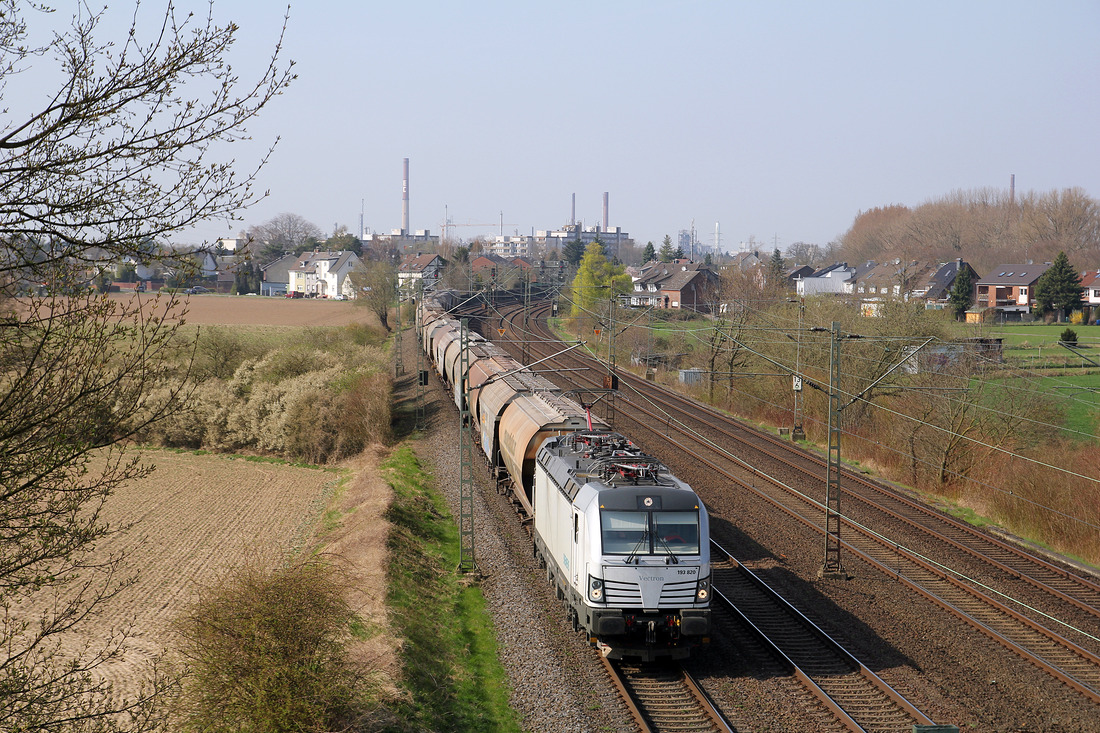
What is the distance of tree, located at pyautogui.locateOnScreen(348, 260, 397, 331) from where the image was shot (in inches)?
2729

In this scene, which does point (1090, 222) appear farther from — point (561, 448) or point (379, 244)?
point (379, 244)

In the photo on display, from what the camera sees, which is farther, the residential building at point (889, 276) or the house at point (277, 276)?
the house at point (277, 276)

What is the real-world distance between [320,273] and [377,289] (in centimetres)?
5456

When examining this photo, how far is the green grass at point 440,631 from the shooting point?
42.0ft

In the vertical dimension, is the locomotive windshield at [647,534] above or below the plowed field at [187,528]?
above

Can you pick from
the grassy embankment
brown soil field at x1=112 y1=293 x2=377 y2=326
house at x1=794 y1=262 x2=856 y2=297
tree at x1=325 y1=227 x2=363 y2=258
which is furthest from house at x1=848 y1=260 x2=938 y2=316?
tree at x1=325 y1=227 x2=363 y2=258

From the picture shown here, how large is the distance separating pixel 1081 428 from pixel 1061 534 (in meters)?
17.8

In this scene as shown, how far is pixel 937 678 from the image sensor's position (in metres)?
13.8

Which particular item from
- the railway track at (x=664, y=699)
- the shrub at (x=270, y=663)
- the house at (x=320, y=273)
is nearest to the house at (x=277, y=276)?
the house at (x=320, y=273)

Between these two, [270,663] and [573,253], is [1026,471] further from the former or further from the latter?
[573,253]

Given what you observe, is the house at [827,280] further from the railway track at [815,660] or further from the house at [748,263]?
the railway track at [815,660]

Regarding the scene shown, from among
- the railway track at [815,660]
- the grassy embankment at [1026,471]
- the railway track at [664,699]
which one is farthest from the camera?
the grassy embankment at [1026,471]

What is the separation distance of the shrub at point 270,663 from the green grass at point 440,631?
1.31 m

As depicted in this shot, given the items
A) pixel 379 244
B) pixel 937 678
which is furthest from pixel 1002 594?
pixel 379 244
